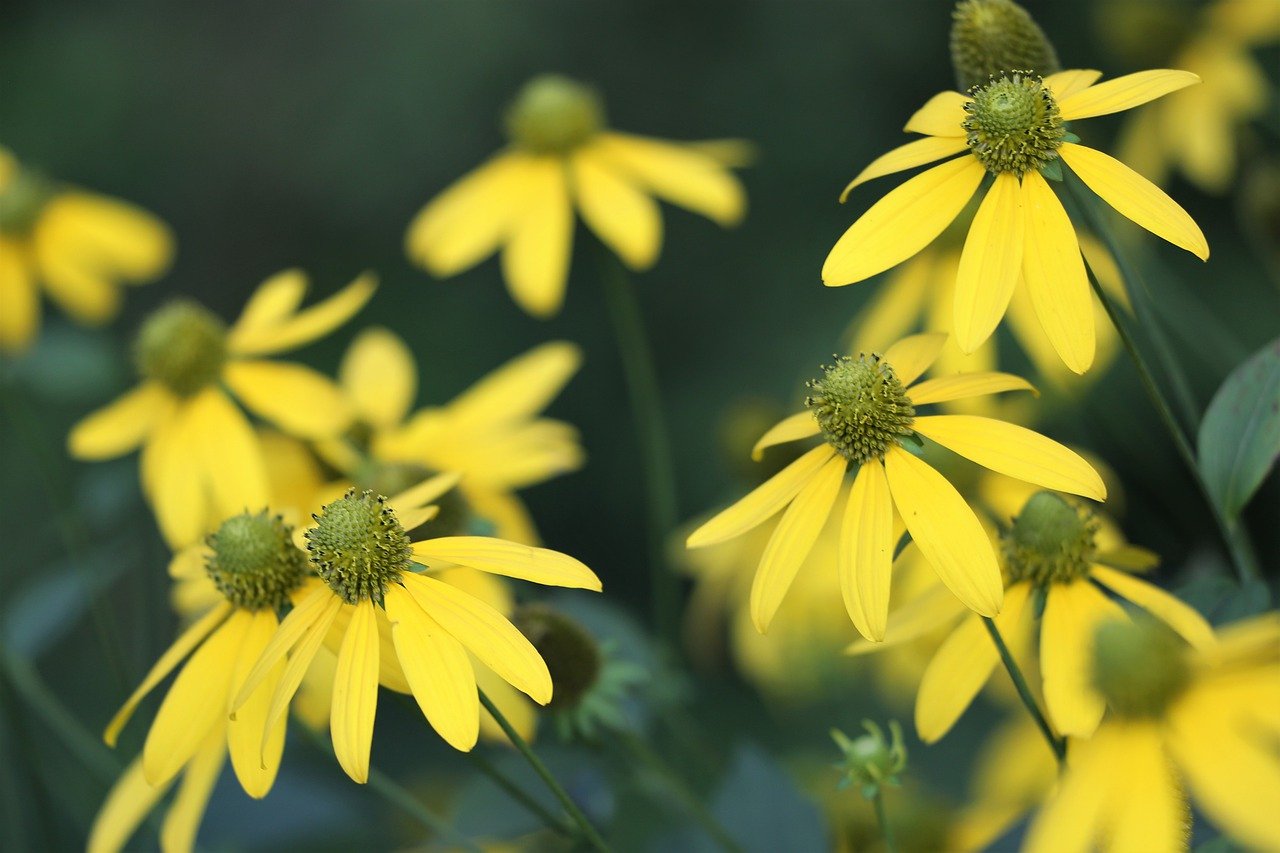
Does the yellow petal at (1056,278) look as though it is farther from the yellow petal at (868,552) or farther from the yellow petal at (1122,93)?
the yellow petal at (868,552)

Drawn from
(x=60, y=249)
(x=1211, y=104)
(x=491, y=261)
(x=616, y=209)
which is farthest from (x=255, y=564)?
(x=491, y=261)

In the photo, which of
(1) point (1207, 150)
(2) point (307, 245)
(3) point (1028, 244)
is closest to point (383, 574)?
(3) point (1028, 244)

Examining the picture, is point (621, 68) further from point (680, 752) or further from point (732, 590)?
point (680, 752)

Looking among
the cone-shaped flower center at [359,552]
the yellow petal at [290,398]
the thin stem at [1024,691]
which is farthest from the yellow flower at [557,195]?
the thin stem at [1024,691]

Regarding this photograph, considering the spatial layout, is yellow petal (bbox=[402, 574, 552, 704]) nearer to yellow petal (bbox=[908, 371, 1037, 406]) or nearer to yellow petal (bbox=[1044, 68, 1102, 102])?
yellow petal (bbox=[908, 371, 1037, 406])

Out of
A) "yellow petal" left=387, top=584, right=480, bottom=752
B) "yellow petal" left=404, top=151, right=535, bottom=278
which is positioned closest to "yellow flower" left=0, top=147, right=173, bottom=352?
"yellow petal" left=404, top=151, right=535, bottom=278

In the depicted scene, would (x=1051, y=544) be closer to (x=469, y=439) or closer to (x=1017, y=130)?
(x=1017, y=130)

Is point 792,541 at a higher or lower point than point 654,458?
lower
